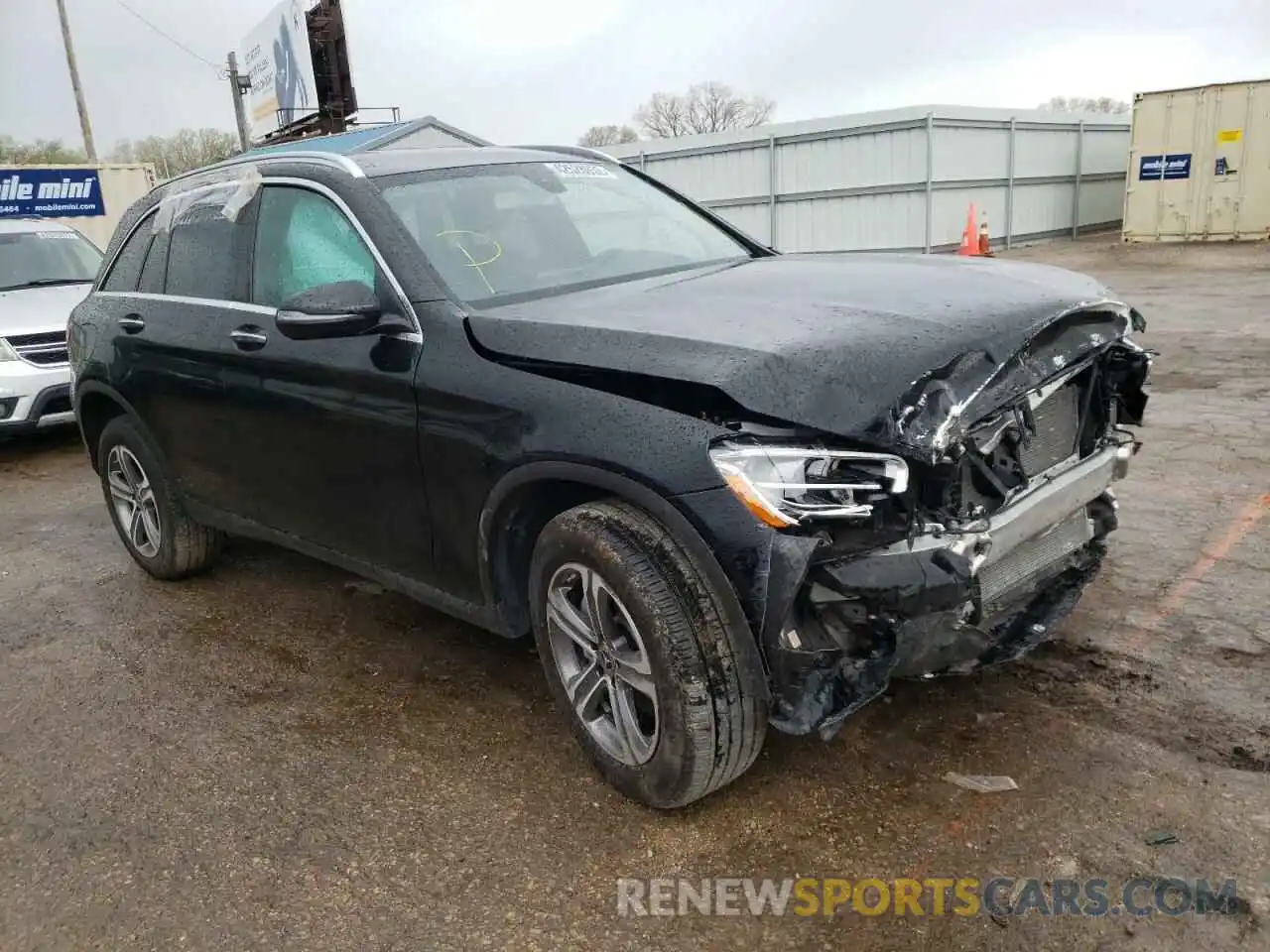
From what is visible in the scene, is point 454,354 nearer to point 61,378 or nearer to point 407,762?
point 407,762

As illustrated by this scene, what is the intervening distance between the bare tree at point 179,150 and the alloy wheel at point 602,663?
145ft

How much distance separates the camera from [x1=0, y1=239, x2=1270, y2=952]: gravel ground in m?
2.48

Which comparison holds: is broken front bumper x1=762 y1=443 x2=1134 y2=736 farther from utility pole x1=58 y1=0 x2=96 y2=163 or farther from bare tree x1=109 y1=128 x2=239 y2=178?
bare tree x1=109 y1=128 x2=239 y2=178

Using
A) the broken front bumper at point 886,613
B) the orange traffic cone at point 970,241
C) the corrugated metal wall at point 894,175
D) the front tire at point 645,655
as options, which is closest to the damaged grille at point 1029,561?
the broken front bumper at point 886,613

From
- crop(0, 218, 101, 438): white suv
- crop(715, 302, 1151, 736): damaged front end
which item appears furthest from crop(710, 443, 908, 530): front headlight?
crop(0, 218, 101, 438): white suv

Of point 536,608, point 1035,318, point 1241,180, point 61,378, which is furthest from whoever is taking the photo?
point 1241,180

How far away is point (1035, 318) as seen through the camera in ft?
8.93

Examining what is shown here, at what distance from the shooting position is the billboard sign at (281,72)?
21.9 meters

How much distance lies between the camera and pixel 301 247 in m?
3.72

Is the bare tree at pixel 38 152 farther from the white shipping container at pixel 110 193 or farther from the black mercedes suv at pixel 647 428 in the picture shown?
the black mercedes suv at pixel 647 428

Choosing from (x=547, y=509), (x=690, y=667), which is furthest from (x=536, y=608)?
(x=690, y=667)

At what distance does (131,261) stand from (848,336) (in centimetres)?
376

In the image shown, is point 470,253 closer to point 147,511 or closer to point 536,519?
point 536,519

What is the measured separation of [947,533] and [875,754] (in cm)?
92
